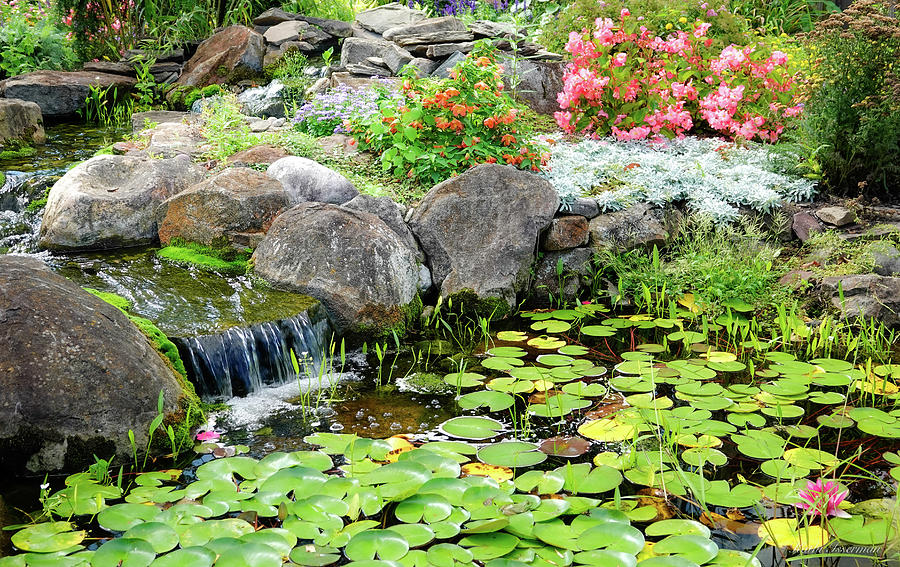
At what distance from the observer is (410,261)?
5.22 metres

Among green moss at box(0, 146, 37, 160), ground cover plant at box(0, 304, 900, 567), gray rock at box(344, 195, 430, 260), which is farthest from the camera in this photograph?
green moss at box(0, 146, 37, 160)

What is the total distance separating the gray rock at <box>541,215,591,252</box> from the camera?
5.70 meters

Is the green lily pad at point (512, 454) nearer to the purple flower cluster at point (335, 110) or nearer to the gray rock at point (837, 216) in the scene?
the gray rock at point (837, 216)

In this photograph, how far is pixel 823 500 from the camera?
2.95 metres

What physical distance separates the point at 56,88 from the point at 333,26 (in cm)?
347

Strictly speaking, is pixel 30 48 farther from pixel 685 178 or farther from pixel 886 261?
pixel 886 261

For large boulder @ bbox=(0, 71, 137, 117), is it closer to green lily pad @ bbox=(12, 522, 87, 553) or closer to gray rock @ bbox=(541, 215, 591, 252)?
gray rock @ bbox=(541, 215, 591, 252)

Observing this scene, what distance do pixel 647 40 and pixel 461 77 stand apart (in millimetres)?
2066

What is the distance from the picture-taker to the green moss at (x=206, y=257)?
5121 millimetres

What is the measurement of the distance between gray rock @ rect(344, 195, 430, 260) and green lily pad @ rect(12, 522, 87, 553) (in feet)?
9.69

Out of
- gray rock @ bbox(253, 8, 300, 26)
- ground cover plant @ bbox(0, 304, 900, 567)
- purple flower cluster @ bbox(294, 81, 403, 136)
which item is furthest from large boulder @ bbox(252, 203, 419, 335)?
gray rock @ bbox(253, 8, 300, 26)

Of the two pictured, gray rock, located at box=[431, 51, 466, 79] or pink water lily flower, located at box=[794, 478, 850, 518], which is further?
gray rock, located at box=[431, 51, 466, 79]

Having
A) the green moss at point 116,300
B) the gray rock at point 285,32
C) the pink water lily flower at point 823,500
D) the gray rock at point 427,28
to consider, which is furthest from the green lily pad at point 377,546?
the gray rock at point 285,32

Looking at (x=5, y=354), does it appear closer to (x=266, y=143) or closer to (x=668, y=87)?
(x=266, y=143)
